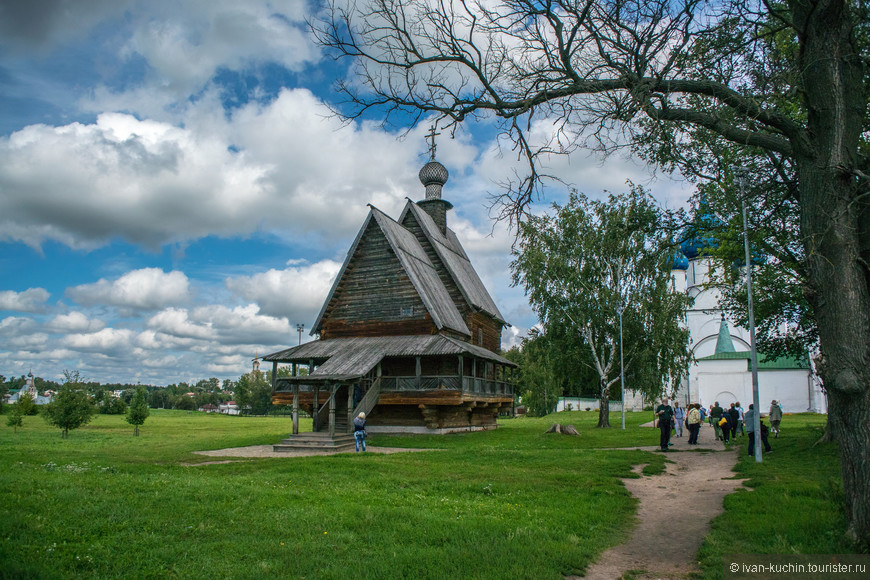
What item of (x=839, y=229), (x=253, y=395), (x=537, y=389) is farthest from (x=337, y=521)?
(x=253, y=395)

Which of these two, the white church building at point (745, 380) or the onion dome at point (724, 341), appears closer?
the white church building at point (745, 380)

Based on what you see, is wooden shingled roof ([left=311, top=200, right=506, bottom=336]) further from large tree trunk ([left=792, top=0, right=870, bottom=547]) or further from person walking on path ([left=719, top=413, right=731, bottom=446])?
large tree trunk ([left=792, top=0, right=870, bottom=547])

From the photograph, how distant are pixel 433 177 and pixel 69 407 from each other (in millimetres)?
26009

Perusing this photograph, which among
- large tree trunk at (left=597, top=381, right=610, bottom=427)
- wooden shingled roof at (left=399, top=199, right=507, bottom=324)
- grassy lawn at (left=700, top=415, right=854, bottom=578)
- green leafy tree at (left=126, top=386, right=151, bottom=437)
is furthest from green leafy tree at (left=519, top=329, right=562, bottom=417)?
grassy lawn at (left=700, top=415, right=854, bottom=578)

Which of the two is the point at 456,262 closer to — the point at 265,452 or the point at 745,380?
the point at 265,452

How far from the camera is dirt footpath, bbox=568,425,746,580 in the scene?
6.92 meters

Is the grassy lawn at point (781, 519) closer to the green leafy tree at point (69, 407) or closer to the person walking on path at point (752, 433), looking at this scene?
the person walking on path at point (752, 433)

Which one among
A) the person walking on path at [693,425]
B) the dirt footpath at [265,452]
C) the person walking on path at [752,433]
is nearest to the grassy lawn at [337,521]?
the person walking on path at [752,433]

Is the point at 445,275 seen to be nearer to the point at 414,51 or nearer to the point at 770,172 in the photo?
the point at 770,172

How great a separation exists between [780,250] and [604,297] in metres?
16.2

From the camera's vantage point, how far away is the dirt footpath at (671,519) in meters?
6.92

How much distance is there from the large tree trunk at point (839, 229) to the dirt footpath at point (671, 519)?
2.08 meters

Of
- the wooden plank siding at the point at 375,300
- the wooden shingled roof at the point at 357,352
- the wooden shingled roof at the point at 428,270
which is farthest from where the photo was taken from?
the wooden shingled roof at the point at 428,270

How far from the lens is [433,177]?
3903 centimetres
